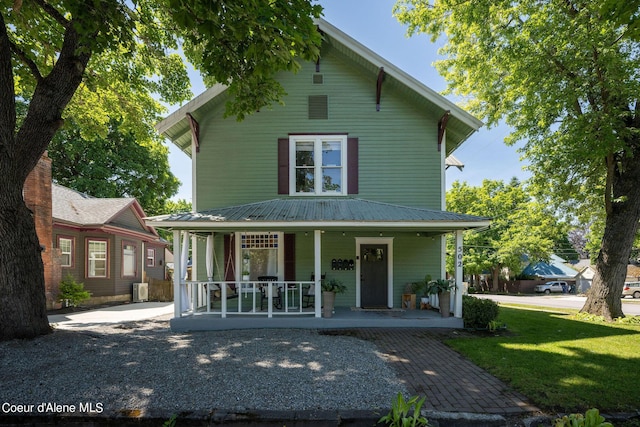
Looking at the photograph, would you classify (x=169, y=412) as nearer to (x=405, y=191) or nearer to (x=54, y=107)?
(x=54, y=107)

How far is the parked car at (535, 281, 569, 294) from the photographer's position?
35844mm

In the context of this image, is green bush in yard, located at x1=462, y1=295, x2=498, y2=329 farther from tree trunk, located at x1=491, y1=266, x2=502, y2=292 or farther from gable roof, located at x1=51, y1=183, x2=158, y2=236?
tree trunk, located at x1=491, y1=266, x2=502, y2=292

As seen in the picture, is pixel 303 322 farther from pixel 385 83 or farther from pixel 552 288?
pixel 552 288

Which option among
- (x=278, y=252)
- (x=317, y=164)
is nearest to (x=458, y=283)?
(x=278, y=252)

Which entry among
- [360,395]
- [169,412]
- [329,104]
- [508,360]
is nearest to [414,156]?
[329,104]

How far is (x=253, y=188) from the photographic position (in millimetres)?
10469

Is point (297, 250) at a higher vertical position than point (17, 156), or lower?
lower

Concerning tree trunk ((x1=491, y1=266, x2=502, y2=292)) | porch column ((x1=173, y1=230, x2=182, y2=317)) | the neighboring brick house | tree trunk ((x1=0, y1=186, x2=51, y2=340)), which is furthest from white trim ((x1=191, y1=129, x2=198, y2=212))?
tree trunk ((x1=491, y1=266, x2=502, y2=292))

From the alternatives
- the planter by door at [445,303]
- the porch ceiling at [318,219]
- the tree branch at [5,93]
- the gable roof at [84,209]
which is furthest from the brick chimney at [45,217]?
the planter by door at [445,303]

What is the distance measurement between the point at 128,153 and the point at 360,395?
91.6ft

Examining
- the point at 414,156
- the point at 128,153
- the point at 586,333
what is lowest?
the point at 586,333

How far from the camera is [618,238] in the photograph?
1054 centimetres

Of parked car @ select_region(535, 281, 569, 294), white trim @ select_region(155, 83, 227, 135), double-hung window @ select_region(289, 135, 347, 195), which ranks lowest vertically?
parked car @ select_region(535, 281, 569, 294)

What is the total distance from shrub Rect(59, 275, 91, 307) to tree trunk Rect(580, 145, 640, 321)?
1940 cm
